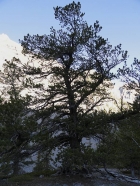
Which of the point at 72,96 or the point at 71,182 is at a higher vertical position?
the point at 72,96

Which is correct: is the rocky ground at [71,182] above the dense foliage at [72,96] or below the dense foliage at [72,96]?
below

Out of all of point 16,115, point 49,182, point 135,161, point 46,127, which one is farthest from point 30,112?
point 135,161

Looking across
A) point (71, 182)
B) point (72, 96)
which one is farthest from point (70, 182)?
point (72, 96)

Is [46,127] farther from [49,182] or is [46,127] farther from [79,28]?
[79,28]

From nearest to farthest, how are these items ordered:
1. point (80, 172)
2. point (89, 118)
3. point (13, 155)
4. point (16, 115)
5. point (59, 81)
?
point (16, 115)
point (13, 155)
point (89, 118)
point (80, 172)
point (59, 81)

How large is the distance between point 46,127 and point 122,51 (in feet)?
18.0

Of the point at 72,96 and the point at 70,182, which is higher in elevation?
the point at 72,96

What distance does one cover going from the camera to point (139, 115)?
35.0ft

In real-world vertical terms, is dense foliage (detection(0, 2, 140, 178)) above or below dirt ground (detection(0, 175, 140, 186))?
above

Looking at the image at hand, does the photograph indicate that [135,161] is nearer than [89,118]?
No


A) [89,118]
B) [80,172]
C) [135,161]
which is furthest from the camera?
[135,161]

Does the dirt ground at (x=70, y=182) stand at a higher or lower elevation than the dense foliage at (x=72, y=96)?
lower

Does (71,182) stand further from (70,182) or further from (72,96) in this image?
(72,96)

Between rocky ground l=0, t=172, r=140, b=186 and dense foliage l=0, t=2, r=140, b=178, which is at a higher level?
dense foliage l=0, t=2, r=140, b=178
